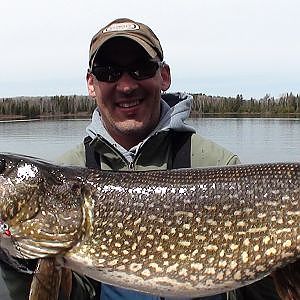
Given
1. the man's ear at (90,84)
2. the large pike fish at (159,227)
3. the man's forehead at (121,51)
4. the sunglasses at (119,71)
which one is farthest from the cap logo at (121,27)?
the large pike fish at (159,227)

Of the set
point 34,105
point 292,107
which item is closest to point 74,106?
point 34,105

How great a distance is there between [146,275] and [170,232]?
283 millimetres

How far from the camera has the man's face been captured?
3.69 m

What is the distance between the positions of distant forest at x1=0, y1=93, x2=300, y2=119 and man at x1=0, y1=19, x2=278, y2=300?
79428 millimetres

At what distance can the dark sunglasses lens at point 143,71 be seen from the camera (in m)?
3.68

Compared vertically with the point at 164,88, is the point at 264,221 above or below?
below

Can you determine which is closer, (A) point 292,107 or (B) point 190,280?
(B) point 190,280

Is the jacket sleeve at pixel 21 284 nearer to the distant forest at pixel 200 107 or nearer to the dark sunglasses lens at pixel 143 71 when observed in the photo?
the dark sunglasses lens at pixel 143 71

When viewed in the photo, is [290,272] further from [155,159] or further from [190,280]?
[155,159]

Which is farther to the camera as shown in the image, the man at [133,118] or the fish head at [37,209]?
the man at [133,118]

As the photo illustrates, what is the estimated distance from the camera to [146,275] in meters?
2.82

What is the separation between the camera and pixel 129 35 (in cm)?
369

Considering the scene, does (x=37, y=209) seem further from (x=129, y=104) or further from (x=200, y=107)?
(x=200, y=107)

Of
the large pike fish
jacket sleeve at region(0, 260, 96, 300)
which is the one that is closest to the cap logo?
the large pike fish
